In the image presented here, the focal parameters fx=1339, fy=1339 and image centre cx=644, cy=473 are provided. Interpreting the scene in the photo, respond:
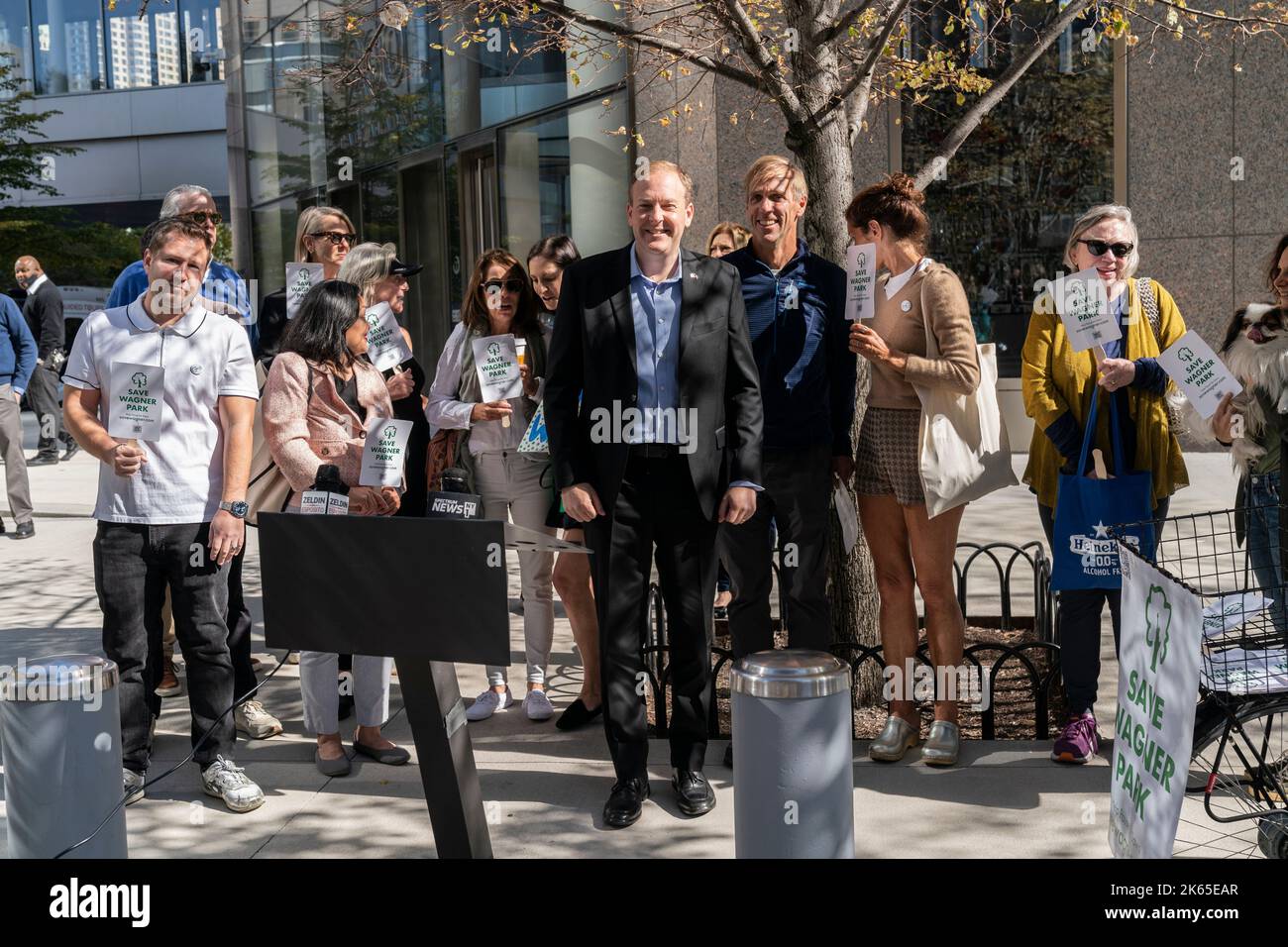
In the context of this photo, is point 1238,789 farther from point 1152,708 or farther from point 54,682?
point 54,682

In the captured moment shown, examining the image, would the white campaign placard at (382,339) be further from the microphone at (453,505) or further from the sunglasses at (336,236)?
the microphone at (453,505)

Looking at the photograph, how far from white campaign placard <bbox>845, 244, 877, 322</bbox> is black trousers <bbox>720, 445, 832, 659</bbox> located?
0.53 metres

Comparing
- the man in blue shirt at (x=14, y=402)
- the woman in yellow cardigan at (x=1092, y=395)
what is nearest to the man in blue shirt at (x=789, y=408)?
the woman in yellow cardigan at (x=1092, y=395)

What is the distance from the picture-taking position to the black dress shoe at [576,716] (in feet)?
18.8

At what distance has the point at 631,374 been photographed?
4676mm

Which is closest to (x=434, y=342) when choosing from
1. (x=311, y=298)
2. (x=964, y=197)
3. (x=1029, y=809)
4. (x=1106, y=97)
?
(x=964, y=197)

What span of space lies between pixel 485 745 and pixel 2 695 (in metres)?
2.13

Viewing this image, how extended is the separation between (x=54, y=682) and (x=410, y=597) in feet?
3.73

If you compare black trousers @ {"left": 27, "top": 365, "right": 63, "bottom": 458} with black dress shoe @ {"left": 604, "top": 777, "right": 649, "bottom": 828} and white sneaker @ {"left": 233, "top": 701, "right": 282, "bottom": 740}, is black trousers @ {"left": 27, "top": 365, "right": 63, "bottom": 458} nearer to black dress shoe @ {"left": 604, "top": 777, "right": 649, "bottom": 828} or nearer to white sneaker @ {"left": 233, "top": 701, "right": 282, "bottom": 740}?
white sneaker @ {"left": 233, "top": 701, "right": 282, "bottom": 740}

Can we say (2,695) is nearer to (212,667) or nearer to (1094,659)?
(212,667)

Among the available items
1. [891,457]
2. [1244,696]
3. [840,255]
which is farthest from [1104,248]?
[1244,696]

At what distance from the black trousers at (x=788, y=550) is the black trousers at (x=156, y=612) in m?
1.93
